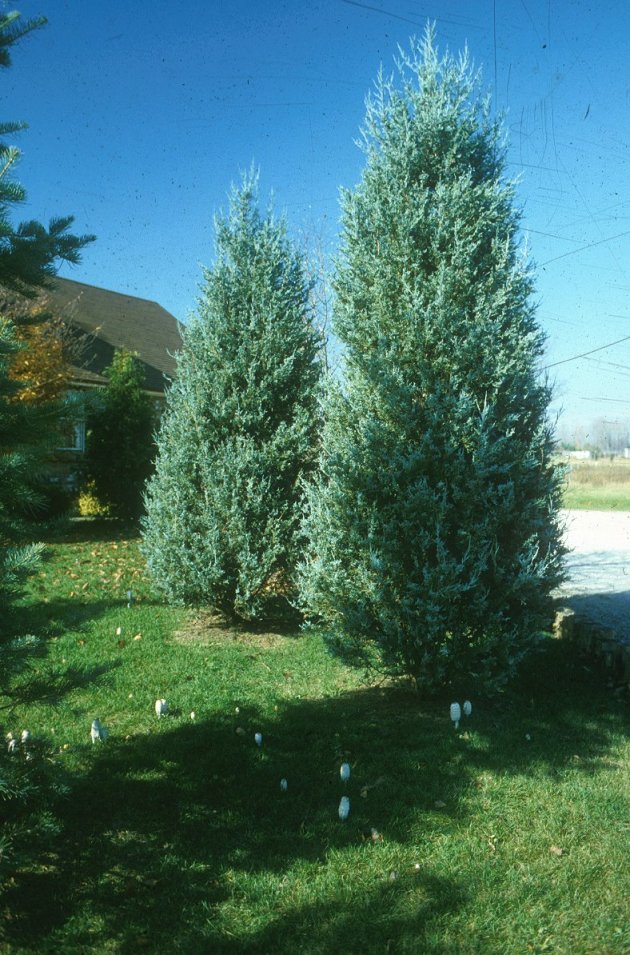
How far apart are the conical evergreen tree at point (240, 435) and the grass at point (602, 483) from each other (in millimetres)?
2912

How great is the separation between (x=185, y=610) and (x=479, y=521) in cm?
472

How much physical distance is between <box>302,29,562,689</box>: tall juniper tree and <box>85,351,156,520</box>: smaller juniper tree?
10.5 m

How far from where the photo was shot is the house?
2405 centimetres

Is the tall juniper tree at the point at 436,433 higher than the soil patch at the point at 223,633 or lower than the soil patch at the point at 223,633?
higher

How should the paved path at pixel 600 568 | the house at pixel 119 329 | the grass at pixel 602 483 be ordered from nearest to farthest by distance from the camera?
the grass at pixel 602 483 → the paved path at pixel 600 568 → the house at pixel 119 329

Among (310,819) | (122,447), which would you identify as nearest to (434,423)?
(310,819)

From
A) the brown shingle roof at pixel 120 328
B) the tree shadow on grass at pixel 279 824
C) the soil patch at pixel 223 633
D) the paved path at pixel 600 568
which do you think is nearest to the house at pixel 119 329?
the brown shingle roof at pixel 120 328

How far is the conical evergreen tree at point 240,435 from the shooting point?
747 cm


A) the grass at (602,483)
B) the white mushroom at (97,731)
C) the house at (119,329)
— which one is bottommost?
the white mushroom at (97,731)

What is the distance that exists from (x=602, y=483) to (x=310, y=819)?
1010 cm

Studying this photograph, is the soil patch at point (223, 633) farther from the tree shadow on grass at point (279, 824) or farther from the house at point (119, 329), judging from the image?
the house at point (119, 329)

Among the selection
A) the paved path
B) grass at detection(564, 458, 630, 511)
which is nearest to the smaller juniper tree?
grass at detection(564, 458, 630, 511)

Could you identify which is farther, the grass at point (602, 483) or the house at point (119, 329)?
the house at point (119, 329)

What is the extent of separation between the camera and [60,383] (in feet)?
49.9
